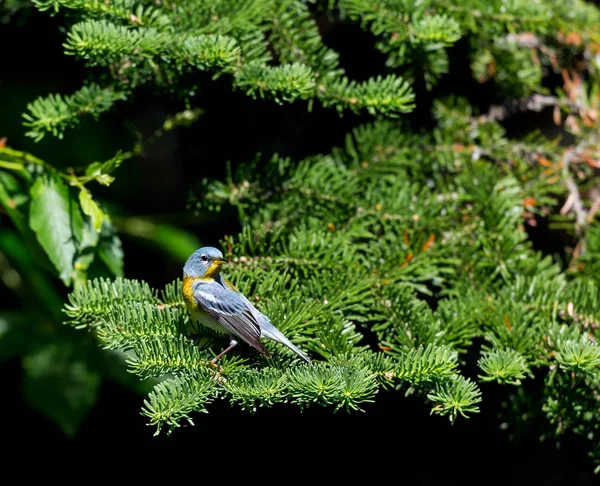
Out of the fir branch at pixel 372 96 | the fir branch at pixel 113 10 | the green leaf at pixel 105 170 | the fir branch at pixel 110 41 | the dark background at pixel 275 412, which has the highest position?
the fir branch at pixel 113 10

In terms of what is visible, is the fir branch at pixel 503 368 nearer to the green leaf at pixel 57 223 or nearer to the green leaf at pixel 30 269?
the green leaf at pixel 57 223

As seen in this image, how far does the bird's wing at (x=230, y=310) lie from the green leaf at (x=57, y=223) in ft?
1.17

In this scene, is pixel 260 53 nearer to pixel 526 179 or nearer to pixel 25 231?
pixel 25 231

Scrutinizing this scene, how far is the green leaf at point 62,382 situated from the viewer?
6.26 feet

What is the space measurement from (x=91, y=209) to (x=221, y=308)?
39 cm

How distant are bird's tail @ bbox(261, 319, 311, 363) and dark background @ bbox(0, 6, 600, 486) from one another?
371 mm

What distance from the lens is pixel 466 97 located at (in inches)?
78.2

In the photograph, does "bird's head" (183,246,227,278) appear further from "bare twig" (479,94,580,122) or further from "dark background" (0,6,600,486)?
"bare twig" (479,94,580,122)

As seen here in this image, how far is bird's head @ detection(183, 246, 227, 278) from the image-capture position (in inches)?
51.2

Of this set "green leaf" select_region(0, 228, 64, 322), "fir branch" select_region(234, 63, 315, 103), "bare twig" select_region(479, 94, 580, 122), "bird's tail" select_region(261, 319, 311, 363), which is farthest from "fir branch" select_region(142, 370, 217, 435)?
"bare twig" select_region(479, 94, 580, 122)

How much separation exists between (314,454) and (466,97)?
3.68ft

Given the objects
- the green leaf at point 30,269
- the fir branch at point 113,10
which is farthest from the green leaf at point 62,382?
the fir branch at point 113,10

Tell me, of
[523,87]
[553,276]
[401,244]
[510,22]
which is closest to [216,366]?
[401,244]

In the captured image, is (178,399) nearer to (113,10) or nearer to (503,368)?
(503,368)
